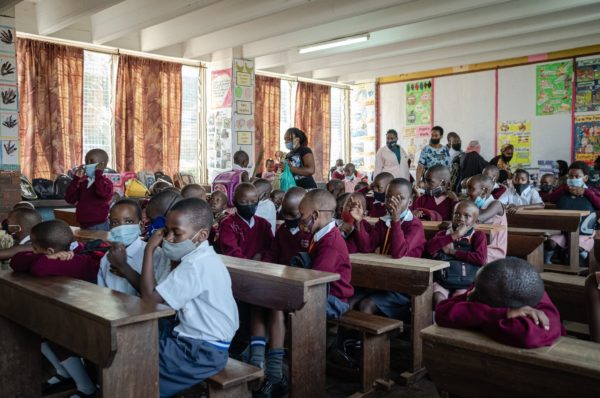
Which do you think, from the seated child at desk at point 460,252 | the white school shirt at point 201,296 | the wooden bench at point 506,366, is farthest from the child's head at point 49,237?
the seated child at desk at point 460,252

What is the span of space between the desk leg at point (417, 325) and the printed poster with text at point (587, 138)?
9.70m

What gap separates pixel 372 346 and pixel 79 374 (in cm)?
156

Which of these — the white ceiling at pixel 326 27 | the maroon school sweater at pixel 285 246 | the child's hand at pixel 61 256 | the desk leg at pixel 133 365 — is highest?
the white ceiling at pixel 326 27

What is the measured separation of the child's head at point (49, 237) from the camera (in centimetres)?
280

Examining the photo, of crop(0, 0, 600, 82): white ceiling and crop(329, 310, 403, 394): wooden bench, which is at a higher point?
crop(0, 0, 600, 82): white ceiling

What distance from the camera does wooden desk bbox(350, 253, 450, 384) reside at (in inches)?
128

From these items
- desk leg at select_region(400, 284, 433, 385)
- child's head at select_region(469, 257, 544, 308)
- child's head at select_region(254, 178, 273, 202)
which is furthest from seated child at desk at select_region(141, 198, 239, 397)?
child's head at select_region(254, 178, 273, 202)

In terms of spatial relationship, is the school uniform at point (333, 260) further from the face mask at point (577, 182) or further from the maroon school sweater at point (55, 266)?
the face mask at point (577, 182)

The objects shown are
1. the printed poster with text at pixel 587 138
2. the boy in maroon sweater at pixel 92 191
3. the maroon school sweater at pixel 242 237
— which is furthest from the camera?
the printed poster with text at pixel 587 138

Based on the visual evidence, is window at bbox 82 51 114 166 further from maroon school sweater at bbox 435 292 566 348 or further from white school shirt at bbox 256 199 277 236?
maroon school sweater at bbox 435 292 566 348

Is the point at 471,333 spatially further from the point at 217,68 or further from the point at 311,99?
the point at 311,99

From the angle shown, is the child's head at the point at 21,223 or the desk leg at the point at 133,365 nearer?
the desk leg at the point at 133,365

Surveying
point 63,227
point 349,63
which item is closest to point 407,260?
point 63,227

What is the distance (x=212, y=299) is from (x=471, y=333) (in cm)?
108
